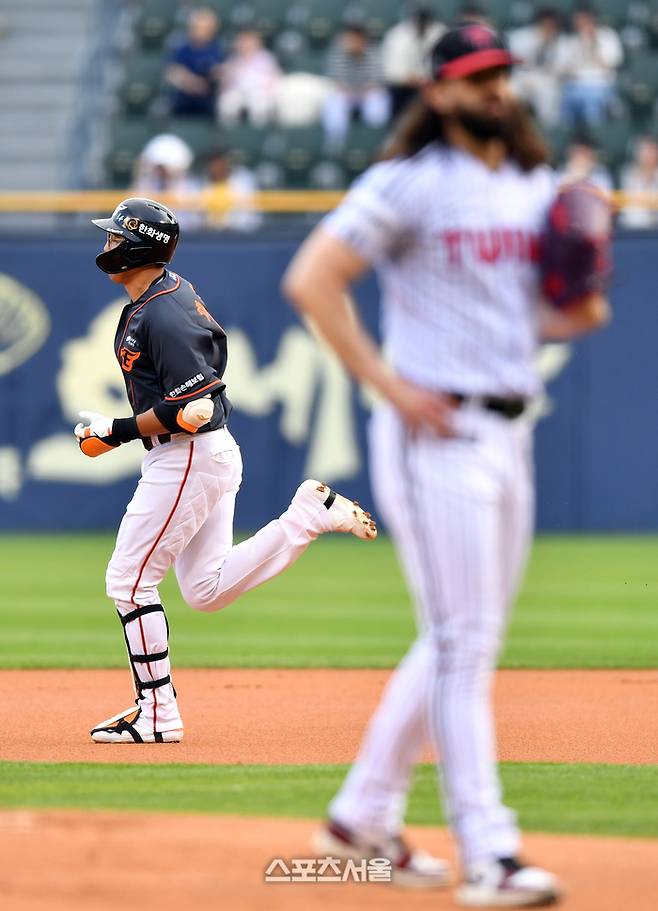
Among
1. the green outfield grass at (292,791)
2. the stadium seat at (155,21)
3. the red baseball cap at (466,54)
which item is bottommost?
the green outfield grass at (292,791)

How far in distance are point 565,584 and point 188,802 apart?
8.47 metres

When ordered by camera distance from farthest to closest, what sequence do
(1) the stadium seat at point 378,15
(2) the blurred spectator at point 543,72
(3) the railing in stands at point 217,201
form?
(1) the stadium seat at point 378,15 → (2) the blurred spectator at point 543,72 → (3) the railing in stands at point 217,201

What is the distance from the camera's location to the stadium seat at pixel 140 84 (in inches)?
752

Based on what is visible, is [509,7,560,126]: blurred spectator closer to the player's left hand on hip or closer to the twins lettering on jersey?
the player's left hand on hip

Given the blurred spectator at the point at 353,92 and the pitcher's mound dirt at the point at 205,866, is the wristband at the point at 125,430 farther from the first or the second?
the blurred spectator at the point at 353,92

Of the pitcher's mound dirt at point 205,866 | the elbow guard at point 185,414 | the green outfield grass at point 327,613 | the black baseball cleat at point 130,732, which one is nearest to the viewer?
the pitcher's mound dirt at point 205,866

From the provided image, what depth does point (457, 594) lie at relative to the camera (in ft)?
12.9

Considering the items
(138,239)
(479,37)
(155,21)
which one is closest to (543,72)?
(155,21)

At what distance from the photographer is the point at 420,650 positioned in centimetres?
403

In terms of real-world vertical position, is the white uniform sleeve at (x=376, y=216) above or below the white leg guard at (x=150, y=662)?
above

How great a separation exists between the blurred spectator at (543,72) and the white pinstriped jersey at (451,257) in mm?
13587

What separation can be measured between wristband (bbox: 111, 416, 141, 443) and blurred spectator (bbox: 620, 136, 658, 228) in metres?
10.7

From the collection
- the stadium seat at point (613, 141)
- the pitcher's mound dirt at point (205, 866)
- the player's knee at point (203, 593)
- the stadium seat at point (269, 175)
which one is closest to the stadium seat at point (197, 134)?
the stadium seat at point (269, 175)

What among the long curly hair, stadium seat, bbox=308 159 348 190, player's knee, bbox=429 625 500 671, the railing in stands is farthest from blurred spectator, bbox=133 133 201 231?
player's knee, bbox=429 625 500 671
